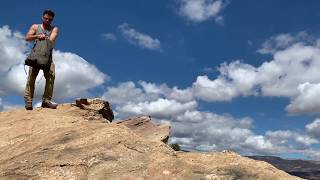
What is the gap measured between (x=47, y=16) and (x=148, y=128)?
20.4 metres

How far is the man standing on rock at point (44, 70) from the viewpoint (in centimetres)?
2142

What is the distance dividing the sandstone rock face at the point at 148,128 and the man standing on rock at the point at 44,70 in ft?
43.7

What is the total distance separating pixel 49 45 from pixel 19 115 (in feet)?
11.9

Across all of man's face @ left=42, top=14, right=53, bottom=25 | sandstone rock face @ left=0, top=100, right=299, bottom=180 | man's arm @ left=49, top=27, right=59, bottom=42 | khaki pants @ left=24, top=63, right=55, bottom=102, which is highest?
man's face @ left=42, top=14, right=53, bottom=25

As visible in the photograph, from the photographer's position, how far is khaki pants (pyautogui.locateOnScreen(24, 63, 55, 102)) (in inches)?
875

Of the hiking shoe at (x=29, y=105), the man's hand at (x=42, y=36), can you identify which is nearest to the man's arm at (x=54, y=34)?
the man's hand at (x=42, y=36)

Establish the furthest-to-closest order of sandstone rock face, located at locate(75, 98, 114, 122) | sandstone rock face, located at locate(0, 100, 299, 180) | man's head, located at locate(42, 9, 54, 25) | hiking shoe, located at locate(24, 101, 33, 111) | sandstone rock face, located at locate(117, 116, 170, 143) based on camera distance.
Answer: sandstone rock face, located at locate(117, 116, 170, 143) < sandstone rock face, located at locate(75, 98, 114, 122) < hiking shoe, located at locate(24, 101, 33, 111) < man's head, located at locate(42, 9, 54, 25) < sandstone rock face, located at locate(0, 100, 299, 180)

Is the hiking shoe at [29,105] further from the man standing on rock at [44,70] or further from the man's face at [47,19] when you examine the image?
Answer: the man's face at [47,19]

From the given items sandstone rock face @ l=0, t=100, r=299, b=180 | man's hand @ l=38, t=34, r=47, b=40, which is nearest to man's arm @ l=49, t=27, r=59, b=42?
man's hand @ l=38, t=34, r=47, b=40

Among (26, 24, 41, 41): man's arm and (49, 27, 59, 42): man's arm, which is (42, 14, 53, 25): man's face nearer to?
(49, 27, 59, 42): man's arm

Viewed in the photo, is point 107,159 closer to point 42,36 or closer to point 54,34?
point 42,36

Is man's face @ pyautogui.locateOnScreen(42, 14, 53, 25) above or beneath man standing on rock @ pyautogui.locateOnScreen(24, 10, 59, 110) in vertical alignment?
above

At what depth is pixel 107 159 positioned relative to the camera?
44.9 feet

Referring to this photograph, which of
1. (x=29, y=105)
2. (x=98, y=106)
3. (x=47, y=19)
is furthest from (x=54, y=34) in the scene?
(x=98, y=106)
